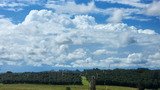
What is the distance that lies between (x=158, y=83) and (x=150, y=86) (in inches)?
453

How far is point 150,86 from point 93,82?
574 feet

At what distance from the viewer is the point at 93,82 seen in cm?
1853

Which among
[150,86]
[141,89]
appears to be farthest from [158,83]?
[141,89]

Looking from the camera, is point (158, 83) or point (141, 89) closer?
point (141, 89)

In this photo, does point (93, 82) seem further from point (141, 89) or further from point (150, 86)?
point (150, 86)

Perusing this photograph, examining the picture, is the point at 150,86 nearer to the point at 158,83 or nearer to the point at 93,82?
the point at 158,83

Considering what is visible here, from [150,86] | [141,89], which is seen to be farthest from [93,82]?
[150,86]

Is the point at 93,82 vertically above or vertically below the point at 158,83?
below

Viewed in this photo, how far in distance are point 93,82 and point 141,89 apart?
3.49 meters

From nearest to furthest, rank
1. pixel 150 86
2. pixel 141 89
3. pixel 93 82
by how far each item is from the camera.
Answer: pixel 93 82 < pixel 141 89 < pixel 150 86

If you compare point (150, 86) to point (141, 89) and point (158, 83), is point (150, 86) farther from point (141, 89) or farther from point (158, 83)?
point (141, 89)

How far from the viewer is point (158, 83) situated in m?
200

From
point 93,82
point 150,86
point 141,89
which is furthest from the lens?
point 150,86

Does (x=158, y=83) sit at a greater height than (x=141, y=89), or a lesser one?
greater
